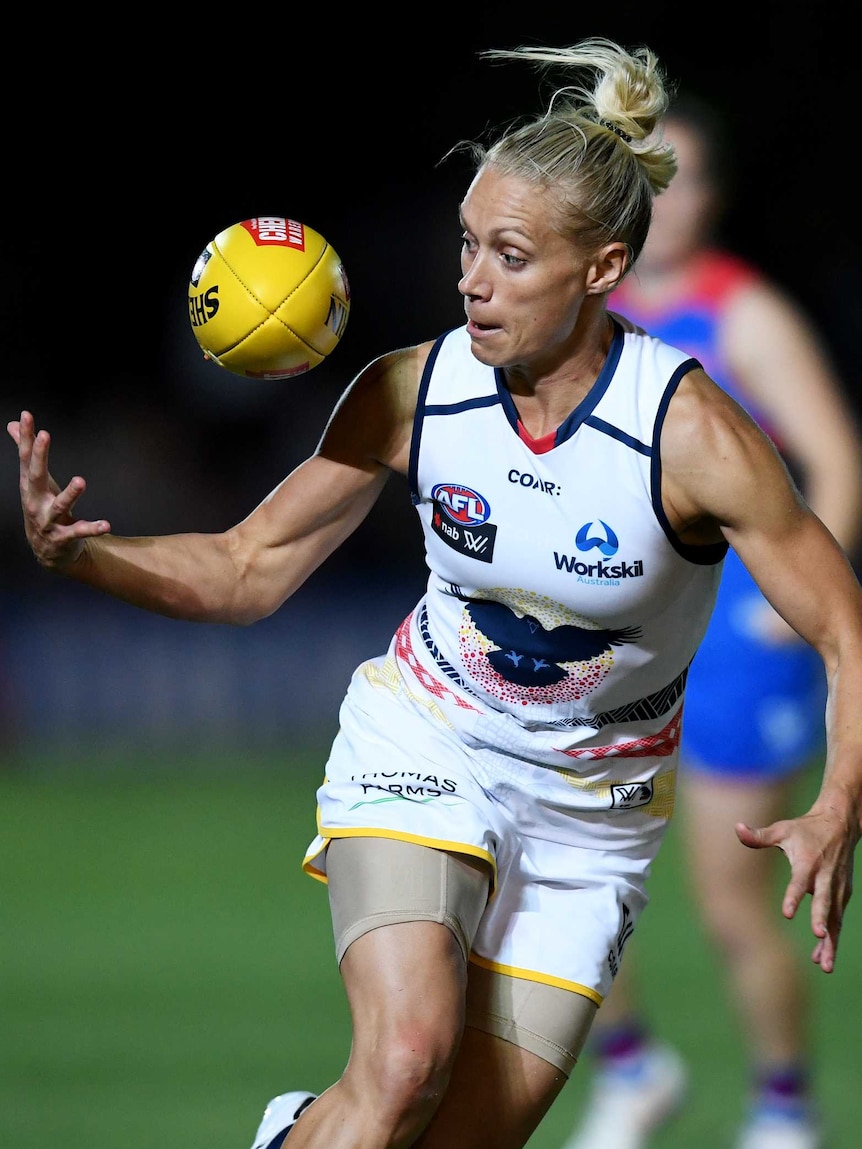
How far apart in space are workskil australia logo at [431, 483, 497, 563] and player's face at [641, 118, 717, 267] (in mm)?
1562

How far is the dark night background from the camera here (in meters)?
11.9

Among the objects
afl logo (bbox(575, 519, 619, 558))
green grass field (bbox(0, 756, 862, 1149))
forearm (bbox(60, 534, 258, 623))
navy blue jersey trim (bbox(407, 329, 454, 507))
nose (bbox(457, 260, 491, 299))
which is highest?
nose (bbox(457, 260, 491, 299))

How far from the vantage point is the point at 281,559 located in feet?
9.91

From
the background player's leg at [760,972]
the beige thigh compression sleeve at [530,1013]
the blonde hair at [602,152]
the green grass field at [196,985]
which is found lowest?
the green grass field at [196,985]

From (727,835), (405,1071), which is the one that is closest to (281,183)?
(727,835)

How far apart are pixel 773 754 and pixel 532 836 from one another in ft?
3.95

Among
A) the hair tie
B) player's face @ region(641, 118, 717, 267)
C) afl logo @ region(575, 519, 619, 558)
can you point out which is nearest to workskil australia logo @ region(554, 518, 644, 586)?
afl logo @ region(575, 519, 619, 558)

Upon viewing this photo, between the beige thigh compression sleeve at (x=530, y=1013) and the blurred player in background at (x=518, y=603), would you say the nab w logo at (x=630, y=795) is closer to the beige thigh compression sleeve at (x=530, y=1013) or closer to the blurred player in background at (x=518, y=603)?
the blurred player in background at (x=518, y=603)

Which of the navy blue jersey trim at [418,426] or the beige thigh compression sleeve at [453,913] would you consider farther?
the navy blue jersey trim at [418,426]

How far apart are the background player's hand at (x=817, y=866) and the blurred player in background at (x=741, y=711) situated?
1543mm

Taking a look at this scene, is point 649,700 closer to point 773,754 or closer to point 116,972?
point 773,754

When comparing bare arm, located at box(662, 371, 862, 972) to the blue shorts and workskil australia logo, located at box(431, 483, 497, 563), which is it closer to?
workskil australia logo, located at box(431, 483, 497, 563)

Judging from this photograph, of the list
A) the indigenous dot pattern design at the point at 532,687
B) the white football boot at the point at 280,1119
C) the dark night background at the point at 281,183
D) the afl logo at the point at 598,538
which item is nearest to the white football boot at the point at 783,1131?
the white football boot at the point at 280,1119

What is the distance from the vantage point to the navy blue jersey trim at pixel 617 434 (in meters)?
2.63
